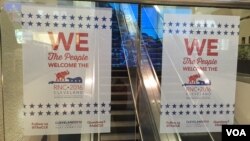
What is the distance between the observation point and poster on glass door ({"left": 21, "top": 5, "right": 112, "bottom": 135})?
2.05 m

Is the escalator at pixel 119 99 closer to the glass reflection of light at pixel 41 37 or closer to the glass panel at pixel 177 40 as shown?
the glass panel at pixel 177 40

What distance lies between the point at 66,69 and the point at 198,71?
1072mm

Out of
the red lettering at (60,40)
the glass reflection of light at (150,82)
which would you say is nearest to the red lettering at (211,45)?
the glass reflection of light at (150,82)

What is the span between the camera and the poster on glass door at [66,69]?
6.73 ft

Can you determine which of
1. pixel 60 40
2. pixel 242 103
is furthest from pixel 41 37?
pixel 242 103

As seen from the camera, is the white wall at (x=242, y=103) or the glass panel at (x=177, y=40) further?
the white wall at (x=242, y=103)

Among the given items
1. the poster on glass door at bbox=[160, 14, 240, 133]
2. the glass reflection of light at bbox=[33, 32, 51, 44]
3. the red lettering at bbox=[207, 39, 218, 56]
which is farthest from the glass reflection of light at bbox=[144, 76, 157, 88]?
the glass reflection of light at bbox=[33, 32, 51, 44]

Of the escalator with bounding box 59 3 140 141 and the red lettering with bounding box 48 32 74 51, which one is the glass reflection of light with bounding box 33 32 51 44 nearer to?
the red lettering with bounding box 48 32 74 51

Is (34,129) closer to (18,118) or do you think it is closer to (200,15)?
(18,118)

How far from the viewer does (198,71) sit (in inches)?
89.0

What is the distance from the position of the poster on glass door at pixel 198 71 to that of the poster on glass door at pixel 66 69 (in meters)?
0.50

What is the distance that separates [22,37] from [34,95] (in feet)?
1.47

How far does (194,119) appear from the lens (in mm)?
2297

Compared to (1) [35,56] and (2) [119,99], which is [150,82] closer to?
(2) [119,99]
